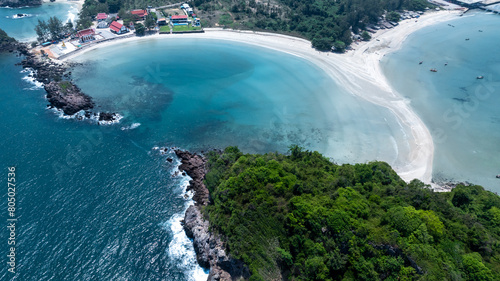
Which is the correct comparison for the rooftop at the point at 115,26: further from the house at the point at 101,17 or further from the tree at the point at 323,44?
the tree at the point at 323,44

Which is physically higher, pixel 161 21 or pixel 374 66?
pixel 161 21

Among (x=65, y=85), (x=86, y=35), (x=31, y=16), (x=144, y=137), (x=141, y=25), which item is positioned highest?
(x=141, y=25)

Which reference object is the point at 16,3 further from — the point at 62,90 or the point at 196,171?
the point at 196,171

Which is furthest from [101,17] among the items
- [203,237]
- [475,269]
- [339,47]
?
[475,269]

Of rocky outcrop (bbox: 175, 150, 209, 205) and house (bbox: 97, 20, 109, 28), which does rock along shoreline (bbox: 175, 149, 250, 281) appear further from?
house (bbox: 97, 20, 109, 28)

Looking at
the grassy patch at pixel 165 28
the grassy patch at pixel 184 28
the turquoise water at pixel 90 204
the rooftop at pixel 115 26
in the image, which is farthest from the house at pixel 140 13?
the turquoise water at pixel 90 204

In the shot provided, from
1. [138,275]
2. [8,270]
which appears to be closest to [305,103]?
[138,275]

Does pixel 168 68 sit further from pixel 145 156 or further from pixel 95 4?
pixel 95 4

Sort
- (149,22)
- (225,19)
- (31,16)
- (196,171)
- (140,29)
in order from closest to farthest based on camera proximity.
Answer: (196,171) → (140,29) → (149,22) → (225,19) → (31,16)
